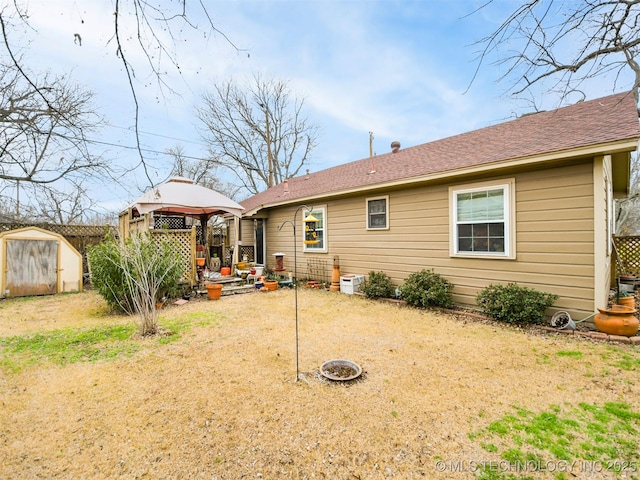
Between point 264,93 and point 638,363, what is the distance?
778 inches

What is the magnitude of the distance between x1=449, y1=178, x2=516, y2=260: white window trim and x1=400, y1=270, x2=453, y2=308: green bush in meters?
0.62

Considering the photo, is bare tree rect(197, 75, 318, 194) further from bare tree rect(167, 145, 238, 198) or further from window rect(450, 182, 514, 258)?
window rect(450, 182, 514, 258)

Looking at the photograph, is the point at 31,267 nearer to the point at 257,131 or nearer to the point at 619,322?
the point at 619,322

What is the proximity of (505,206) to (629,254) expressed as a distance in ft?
21.1

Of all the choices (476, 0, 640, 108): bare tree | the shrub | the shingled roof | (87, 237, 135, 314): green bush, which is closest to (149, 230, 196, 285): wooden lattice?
the shrub

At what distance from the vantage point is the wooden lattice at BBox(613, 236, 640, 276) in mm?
8133

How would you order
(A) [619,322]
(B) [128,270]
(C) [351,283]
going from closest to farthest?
(A) [619,322] → (B) [128,270] → (C) [351,283]

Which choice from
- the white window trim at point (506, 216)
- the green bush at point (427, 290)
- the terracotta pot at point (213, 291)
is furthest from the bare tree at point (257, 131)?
the white window trim at point (506, 216)

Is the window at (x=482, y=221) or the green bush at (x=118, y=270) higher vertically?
the window at (x=482, y=221)

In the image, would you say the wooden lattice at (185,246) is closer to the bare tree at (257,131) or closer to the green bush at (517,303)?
the green bush at (517,303)

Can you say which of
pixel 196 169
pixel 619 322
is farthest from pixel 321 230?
pixel 196 169

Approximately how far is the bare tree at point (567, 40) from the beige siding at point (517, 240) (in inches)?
68.5

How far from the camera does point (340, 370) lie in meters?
3.26

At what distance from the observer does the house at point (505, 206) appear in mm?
4363
